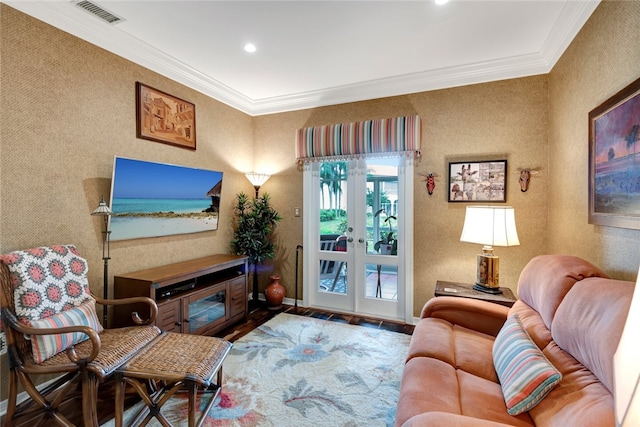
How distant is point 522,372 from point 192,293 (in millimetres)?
2586

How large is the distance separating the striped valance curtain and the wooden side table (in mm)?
1520

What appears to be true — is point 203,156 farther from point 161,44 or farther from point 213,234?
point 161,44

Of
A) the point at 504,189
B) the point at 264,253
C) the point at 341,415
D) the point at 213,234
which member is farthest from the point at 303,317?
the point at 504,189

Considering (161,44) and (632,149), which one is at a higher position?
(161,44)

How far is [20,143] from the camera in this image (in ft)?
6.57

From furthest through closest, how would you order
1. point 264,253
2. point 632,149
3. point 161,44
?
1. point 264,253
2. point 161,44
3. point 632,149

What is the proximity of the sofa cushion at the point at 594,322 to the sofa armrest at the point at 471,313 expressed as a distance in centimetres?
68

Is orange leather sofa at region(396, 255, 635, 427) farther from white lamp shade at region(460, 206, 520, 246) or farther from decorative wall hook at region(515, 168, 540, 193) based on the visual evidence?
decorative wall hook at region(515, 168, 540, 193)

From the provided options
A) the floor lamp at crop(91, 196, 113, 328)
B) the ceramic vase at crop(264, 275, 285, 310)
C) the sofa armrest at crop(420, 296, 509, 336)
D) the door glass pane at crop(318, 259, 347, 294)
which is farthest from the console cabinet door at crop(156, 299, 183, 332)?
the sofa armrest at crop(420, 296, 509, 336)

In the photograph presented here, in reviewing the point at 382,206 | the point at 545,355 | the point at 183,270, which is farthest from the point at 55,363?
the point at 382,206

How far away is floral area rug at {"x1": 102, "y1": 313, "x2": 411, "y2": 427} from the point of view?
193cm

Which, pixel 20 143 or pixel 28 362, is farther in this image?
pixel 20 143

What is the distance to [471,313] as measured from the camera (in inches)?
87.7

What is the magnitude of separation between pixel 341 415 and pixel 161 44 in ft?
11.1
